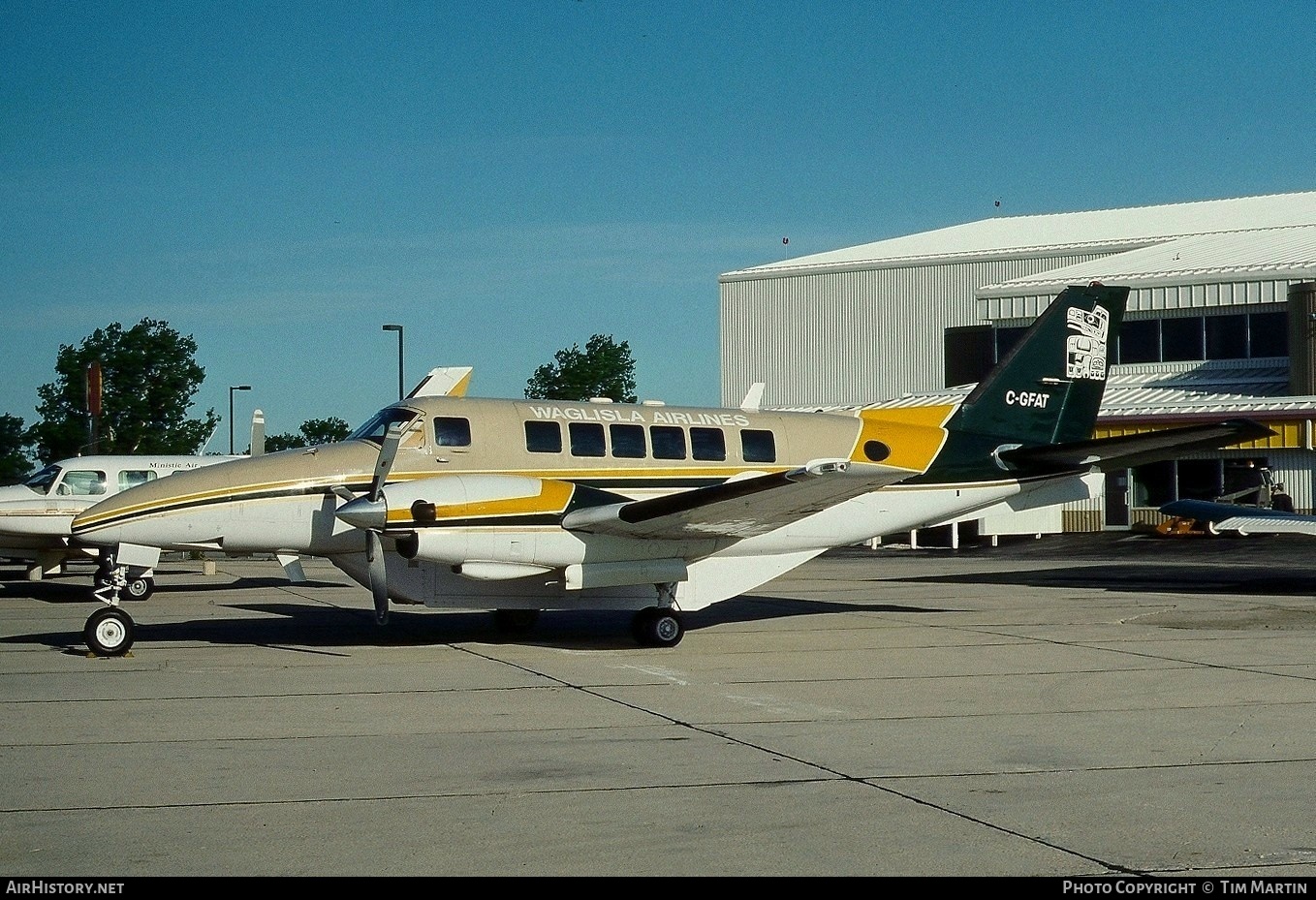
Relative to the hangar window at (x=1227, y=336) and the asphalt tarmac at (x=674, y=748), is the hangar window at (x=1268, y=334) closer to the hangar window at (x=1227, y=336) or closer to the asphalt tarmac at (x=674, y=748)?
the hangar window at (x=1227, y=336)

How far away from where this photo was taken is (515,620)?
1838 centimetres

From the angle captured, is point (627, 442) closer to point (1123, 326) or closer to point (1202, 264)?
point (1123, 326)

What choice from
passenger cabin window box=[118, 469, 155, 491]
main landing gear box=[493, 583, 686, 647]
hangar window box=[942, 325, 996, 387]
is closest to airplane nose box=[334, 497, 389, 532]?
main landing gear box=[493, 583, 686, 647]

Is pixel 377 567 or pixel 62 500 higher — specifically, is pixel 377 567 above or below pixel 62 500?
below

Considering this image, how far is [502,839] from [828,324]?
59.9 metres

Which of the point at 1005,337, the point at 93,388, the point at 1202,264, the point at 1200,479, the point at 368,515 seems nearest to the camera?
the point at 368,515

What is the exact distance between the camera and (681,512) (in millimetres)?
15789

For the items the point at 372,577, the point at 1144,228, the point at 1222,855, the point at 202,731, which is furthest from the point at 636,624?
the point at 1144,228

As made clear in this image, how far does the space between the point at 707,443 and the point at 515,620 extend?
3.51 m

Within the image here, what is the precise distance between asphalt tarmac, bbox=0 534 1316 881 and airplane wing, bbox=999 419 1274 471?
2247mm

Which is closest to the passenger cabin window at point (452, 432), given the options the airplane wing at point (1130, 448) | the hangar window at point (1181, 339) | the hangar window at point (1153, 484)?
the airplane wing at point (1130, 448)

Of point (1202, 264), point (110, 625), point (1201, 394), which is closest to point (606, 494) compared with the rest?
point (110, 625)

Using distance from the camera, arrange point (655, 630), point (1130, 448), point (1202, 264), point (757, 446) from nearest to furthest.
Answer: point (655, 630) < point (1130, 448) < point (757, 446) < point (1202, 264)

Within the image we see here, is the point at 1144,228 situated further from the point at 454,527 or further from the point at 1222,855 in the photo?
the point at 1222,855
